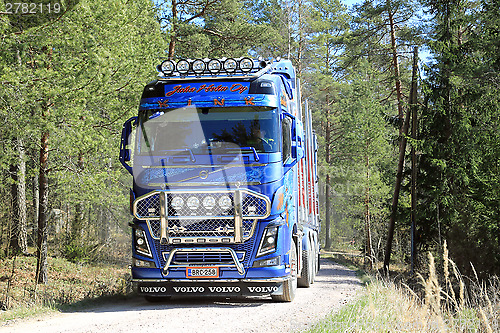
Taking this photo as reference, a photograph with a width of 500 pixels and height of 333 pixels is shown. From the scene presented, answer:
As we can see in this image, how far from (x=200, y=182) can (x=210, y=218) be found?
62 centimetres

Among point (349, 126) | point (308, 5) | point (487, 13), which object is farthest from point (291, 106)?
point (308, 5)

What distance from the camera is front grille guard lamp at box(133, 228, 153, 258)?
8.86m

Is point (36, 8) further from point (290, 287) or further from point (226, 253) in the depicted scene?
point (290, 287)

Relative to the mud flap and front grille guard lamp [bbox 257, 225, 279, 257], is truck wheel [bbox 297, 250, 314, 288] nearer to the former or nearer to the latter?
the mud flap

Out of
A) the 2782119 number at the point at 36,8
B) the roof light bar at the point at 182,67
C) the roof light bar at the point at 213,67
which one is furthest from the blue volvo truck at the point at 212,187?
the 2782119 number at the point at 36,8

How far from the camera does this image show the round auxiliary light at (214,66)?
965cm

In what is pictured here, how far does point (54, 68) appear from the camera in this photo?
11.7m

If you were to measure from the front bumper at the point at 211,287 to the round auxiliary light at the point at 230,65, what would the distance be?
12.4ft

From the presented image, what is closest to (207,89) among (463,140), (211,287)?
(211,287)

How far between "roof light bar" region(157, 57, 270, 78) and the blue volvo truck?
18 centimetres

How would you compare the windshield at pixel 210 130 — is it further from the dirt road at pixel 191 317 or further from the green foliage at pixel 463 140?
the green foliage at pixel 463 140

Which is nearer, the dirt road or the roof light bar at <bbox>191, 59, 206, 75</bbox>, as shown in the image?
the dirt road

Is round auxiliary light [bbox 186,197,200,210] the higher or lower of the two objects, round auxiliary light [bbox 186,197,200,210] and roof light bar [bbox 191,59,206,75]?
the lower

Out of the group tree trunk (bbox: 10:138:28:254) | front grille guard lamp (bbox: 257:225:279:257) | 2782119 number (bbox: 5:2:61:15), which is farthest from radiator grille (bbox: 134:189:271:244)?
tree trunk (bbox: 10:138:28:254)
